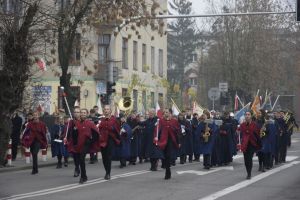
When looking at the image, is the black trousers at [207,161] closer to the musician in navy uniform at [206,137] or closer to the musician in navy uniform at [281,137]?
the musician in navy uniform at [206,137]

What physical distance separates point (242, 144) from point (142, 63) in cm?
3322

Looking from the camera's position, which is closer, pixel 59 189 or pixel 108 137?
pixel 59 189

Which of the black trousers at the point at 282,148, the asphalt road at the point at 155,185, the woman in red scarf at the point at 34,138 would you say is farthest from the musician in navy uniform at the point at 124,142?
the black trousers at the point at 282,148

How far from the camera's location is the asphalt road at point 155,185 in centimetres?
1499

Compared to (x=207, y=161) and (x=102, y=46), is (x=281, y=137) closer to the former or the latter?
(x=207, y=161)

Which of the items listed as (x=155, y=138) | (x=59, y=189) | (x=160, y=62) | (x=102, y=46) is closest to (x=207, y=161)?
(x=155, y=138)

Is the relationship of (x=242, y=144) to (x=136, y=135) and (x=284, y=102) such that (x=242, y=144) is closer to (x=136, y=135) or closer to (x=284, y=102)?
(x=136, y=135)

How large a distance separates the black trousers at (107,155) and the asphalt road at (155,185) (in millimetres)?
347

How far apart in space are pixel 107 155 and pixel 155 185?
1.94m

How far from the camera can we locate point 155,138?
61.9 ft

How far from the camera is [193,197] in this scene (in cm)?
1466

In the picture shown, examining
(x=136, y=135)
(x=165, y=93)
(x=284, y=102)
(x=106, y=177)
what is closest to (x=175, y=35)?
(x=284, y=102)

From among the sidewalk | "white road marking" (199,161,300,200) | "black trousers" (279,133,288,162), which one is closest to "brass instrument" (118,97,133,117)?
the sidewalk

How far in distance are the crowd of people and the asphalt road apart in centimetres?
49
